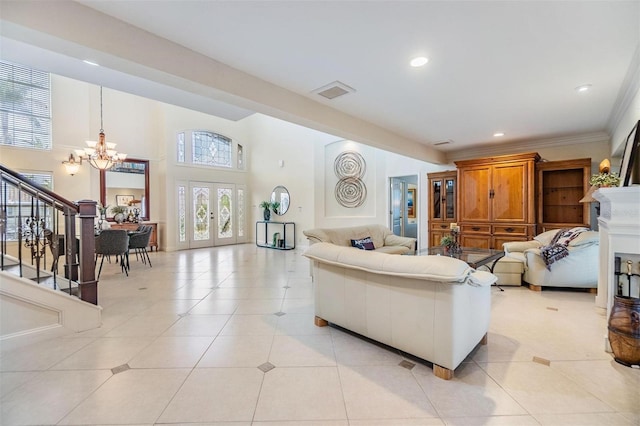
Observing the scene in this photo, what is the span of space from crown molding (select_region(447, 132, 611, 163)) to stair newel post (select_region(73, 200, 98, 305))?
659 cm

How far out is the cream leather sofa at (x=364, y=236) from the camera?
4586mm

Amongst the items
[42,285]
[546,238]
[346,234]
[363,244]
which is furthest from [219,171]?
[546,238]

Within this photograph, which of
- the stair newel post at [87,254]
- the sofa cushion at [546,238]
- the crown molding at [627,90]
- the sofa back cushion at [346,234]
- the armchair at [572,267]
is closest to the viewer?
the crown molding at [627,90]

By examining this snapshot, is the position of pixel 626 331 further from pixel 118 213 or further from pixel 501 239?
pixel 118 213

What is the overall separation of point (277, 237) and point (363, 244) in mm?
4134

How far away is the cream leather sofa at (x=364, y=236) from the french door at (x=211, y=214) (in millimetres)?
4656

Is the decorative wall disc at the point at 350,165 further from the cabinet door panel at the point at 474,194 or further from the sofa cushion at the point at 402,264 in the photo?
the sofa cushion at the point at 402,264

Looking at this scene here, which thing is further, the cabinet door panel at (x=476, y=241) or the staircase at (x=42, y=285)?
the cabinet door panel at (x=476, y=241)

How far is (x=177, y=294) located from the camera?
3.90m

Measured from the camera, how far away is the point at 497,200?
5.25 m

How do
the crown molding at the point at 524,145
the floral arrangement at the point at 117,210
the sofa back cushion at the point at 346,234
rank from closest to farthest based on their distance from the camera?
1. the sofa back cushion at the point at 346,234
2. the crown molding at the point at 524,145
3. the floral arrangement at the point at 117,210

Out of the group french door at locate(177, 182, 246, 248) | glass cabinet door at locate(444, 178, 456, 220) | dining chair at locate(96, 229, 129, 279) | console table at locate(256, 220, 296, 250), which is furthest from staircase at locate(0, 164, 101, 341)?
glass cabinet door at locate(444, 178, 456, 220)

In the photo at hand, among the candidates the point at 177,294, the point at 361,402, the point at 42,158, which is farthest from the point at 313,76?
the point at 42,158

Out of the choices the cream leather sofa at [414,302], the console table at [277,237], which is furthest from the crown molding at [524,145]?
the console table at [277,237]
